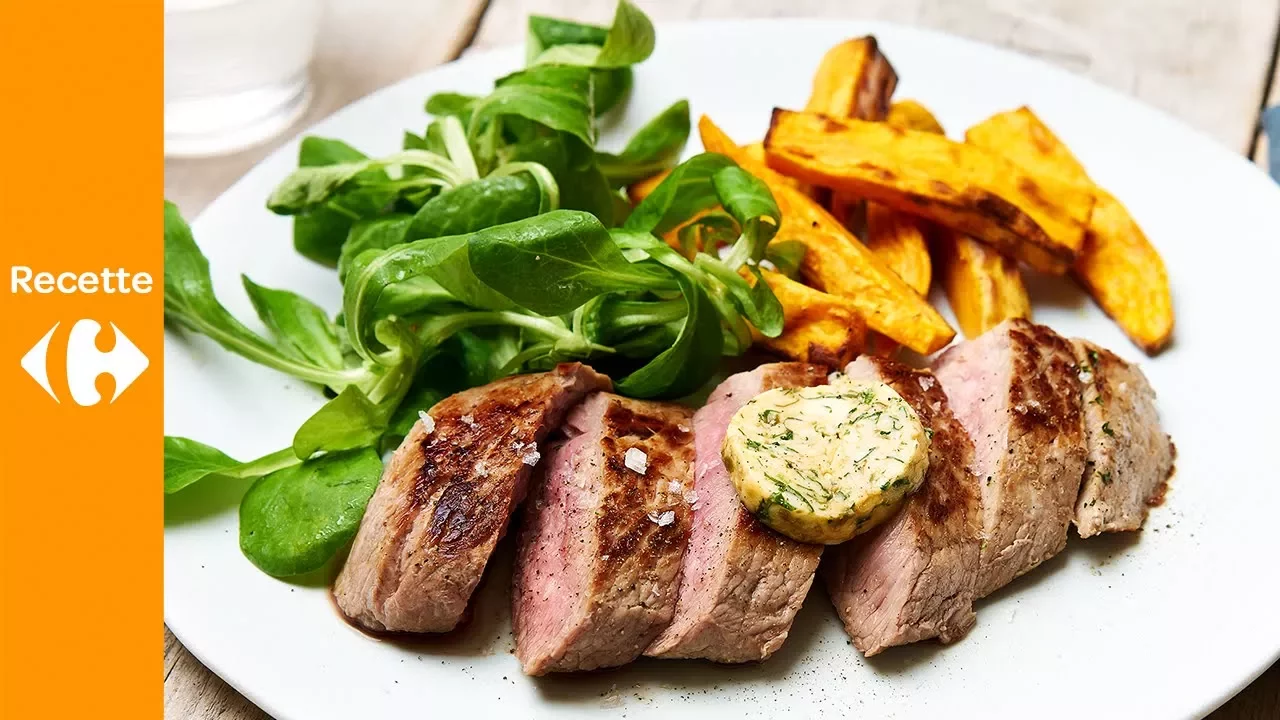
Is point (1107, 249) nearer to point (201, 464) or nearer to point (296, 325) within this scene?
point (296, 325)

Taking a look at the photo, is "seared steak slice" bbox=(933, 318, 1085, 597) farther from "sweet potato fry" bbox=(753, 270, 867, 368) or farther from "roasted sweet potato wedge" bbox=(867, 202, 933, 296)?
"roasted sweet potato wedge" bbox=(867, 202, 933, 296)

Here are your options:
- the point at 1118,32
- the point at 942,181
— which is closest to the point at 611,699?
the point at 942,181

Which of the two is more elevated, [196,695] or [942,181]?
[942,181]

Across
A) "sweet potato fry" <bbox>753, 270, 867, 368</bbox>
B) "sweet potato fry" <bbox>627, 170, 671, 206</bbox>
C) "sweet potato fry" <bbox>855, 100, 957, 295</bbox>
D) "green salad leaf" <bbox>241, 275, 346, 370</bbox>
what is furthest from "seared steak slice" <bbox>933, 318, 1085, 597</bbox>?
"green salad leaf" <bbox>241, 275, 346, 370</bbox>

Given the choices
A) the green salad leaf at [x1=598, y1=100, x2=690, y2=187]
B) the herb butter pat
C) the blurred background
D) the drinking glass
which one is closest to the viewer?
the herb butter pat
